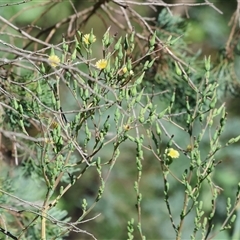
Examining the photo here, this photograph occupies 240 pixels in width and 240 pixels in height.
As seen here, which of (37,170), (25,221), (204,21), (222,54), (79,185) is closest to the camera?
(37,170)

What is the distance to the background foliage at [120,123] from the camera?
3.30ft

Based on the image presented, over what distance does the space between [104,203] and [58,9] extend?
4.13 ft

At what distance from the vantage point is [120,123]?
1.72m

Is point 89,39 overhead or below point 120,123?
below

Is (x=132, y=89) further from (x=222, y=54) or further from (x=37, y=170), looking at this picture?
(x=222, y=54)

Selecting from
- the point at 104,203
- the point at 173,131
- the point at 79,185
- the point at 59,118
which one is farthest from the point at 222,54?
the point at 79,185

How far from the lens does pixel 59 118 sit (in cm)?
100

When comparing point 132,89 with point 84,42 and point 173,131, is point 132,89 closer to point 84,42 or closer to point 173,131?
point 84,42

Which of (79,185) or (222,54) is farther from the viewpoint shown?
(79,185)

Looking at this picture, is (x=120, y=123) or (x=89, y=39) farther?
(x=120, y=123)

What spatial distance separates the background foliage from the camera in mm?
1005

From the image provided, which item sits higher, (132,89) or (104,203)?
(104,203)

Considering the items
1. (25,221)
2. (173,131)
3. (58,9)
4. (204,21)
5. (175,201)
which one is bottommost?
(25,221)

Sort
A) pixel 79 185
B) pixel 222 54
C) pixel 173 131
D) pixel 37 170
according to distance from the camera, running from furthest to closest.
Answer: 1. pixel 79 185
2. pixel 173 131
3. pixel 222 54
4. pixel 37 170
